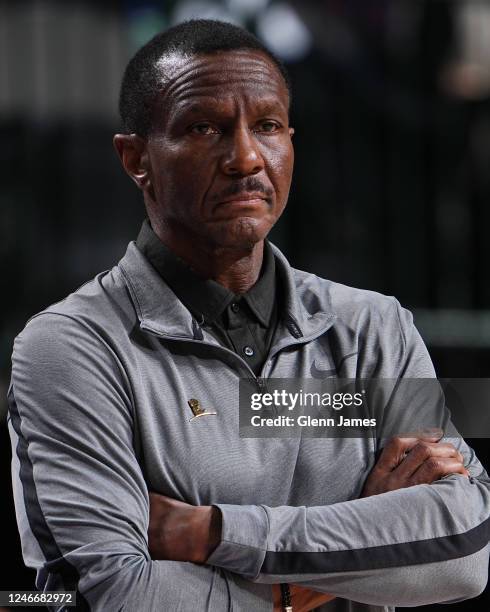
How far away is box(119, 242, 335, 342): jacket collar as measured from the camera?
1999mm

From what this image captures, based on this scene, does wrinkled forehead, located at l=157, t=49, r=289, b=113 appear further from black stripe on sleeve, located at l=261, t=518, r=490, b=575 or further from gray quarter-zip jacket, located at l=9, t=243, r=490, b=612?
black stripe on sleeve, located at l=261, t=518, r=490, b=575

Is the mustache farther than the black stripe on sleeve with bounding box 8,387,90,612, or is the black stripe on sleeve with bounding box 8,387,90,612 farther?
the mustache

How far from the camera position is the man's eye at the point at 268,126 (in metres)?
2.04

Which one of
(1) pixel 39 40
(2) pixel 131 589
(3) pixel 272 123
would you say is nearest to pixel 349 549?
(2) pixel 131 589

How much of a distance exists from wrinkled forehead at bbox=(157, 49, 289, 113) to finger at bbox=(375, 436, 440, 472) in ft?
2.24

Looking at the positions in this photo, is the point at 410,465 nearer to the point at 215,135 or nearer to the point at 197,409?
the point at 197,409

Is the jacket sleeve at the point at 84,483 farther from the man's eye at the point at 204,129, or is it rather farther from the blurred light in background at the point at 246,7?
the blurred light in background at the point at 246,7

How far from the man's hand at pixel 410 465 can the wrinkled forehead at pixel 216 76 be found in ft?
2.28

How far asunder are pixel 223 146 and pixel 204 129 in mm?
52

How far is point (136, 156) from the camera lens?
7.09 feet

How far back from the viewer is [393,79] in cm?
493

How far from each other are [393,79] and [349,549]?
3430 millimetres

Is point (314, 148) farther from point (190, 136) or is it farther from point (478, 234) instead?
point (190, 136)

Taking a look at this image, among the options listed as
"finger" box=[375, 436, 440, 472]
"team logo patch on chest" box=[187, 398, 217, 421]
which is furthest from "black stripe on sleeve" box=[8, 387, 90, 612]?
"finger" box=[375, 436, 440, 472]
